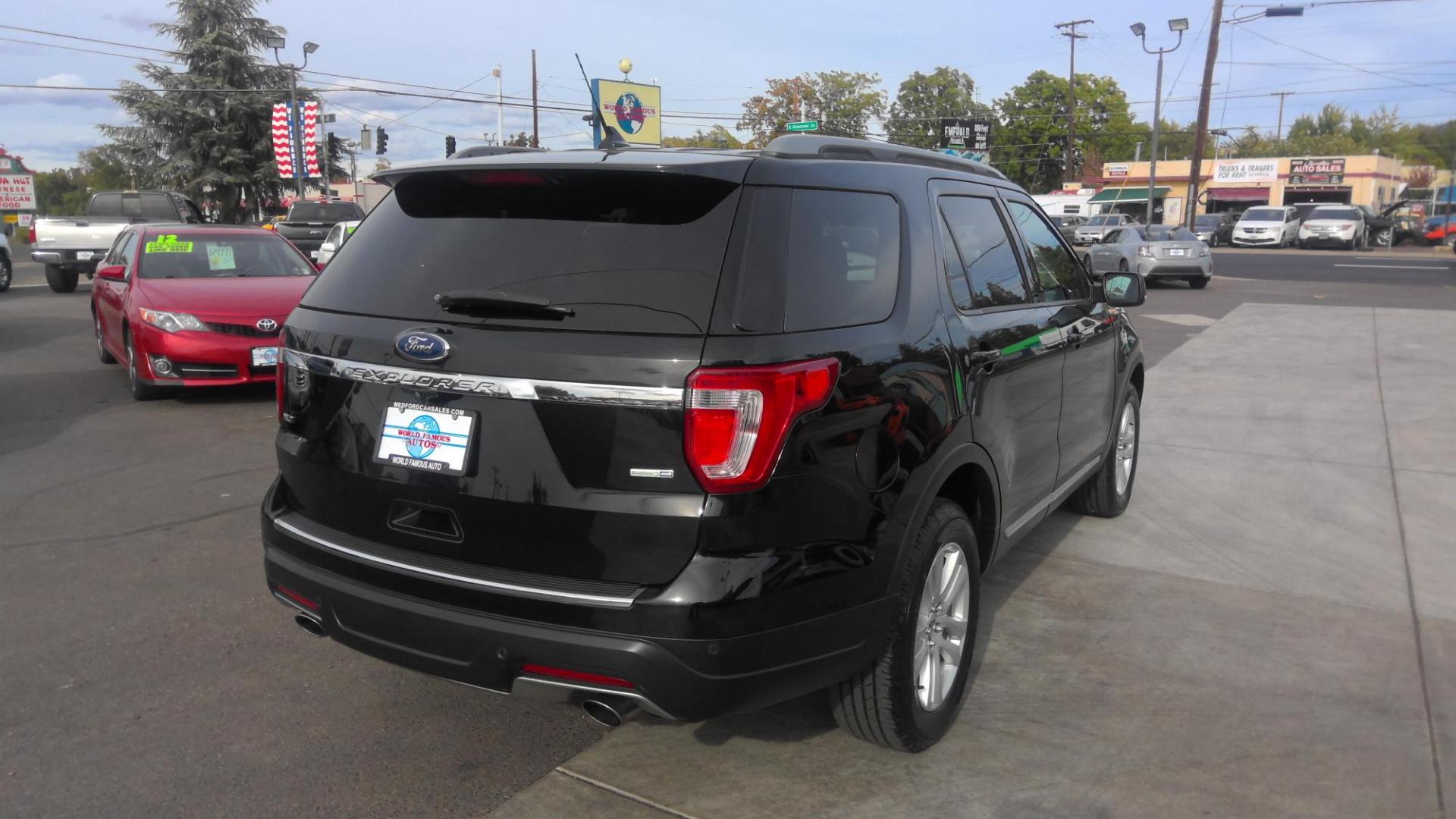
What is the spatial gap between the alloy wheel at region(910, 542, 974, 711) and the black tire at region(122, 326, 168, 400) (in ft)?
25.8

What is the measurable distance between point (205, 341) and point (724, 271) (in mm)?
7257

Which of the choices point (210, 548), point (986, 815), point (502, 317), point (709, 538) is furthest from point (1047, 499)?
point (210, 548)

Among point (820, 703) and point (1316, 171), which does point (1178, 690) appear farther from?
point (1316, 171)

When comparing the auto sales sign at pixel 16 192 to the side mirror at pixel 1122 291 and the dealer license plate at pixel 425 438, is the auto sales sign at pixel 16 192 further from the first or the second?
the dealer license plate at pixel 425 438

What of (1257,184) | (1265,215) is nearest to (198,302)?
(1265,215)

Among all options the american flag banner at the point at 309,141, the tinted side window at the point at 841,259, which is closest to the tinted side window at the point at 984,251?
the tinted side window at the point at 841,259

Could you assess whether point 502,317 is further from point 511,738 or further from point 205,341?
point 205,341

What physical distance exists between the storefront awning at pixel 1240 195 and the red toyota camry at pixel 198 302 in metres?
71.4

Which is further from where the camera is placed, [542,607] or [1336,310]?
[1336,310]

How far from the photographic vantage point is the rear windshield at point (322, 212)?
89.5ft

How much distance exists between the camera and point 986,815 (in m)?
3.02

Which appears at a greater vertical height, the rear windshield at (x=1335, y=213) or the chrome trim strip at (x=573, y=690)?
the rear windshield at (x=1335, y=213)

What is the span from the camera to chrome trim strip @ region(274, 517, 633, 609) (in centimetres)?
260

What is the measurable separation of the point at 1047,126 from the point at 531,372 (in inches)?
3278
